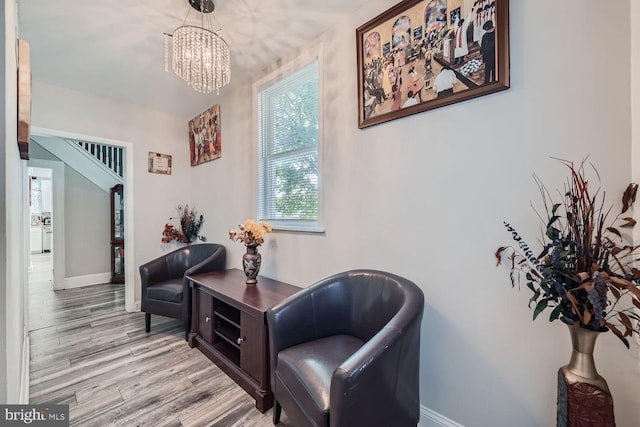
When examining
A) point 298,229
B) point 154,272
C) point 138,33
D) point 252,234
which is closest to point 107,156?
point 154,272

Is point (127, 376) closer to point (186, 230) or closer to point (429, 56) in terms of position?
point (186, 230)

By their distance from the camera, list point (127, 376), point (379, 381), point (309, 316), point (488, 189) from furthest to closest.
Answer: point (127, 376), point (309, 316), point (488, 189), point (379, 381)

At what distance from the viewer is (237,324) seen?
2016 millimetres

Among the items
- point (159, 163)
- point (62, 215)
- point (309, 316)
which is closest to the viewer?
point (309, 316)

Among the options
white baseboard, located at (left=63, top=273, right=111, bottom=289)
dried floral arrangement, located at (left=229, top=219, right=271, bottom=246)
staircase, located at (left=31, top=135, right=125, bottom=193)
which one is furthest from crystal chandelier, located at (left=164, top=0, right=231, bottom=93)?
white baseboard, located at (left=63, top=273, right=111, bottom=289)

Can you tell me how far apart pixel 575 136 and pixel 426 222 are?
73 centimetres

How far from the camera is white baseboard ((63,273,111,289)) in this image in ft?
14.1

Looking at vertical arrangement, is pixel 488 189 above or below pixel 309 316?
above

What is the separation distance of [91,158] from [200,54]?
4.12 metres

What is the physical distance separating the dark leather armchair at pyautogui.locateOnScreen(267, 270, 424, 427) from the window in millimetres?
687

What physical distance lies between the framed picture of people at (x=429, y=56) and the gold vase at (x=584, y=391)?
1.12 metres

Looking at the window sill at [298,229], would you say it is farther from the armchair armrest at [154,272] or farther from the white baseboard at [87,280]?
the white baseboard at [87,280]

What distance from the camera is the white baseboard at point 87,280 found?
4293 millimetres

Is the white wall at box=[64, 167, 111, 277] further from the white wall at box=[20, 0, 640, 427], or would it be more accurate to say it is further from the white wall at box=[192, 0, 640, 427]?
the white wall at box=[192, 0, 640, 427]
